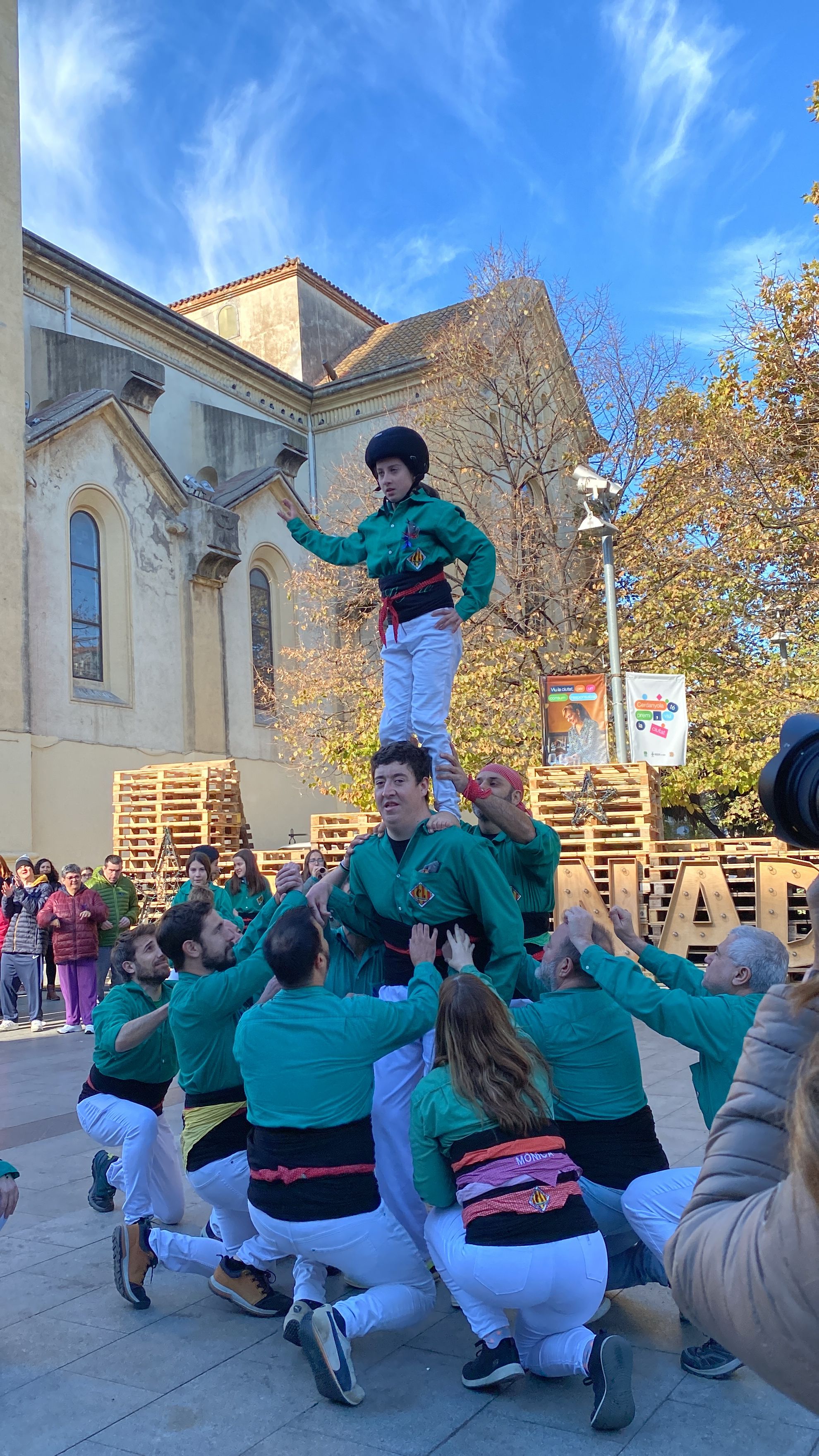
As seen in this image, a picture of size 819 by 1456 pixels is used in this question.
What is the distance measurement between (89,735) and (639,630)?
36.1ft

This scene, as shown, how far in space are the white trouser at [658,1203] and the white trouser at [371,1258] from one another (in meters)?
0.82

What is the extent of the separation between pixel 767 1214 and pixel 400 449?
4.40m

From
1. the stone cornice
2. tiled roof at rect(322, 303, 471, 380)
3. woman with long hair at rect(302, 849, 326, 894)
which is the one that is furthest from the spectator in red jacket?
tiled roof at rect(322, 303, 471, 380)

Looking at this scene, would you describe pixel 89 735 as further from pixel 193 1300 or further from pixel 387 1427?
pixel 387 1427

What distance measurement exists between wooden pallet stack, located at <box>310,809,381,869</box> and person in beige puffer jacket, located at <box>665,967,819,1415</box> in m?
13.8

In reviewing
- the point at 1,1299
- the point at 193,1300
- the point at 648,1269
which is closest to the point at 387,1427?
the point at 648,1269

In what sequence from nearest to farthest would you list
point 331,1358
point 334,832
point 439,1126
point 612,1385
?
point 612,1385 < point 331,1358 < point 439,1126 < point 334,832

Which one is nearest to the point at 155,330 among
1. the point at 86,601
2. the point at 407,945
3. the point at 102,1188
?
the point at 86,601

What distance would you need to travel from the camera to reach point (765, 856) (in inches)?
537

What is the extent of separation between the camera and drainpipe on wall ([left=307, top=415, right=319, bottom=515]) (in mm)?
33188

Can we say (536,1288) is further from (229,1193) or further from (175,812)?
(175,812)

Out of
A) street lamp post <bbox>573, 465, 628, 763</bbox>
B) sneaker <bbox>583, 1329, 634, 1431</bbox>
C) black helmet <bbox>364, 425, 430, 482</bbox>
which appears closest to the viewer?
sneaker <bbox>583, 1329, 634, 1431</bbox>

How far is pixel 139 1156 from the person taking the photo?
5289 millimetres

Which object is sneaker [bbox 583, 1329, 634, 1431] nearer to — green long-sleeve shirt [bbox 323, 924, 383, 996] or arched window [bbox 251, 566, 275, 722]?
green long-sleeve shirt [bbox 323, 924, 383, 996]
